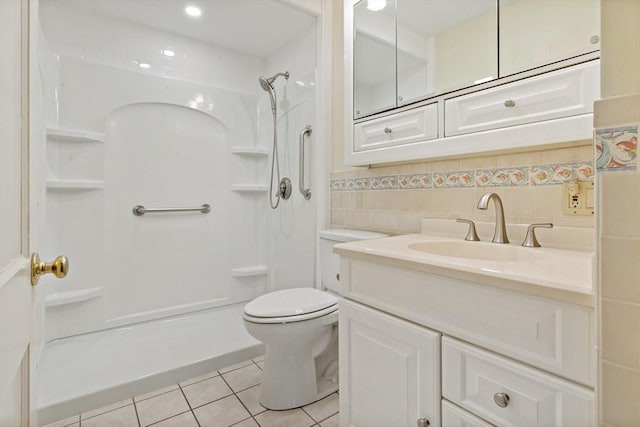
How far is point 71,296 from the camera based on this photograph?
194 cm

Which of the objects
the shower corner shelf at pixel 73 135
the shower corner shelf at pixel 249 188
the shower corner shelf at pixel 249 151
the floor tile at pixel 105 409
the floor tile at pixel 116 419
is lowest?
the floor tile at pixel 116 419

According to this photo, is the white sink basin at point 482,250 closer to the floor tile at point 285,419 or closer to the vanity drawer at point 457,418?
the vanity drawer at point 457,418

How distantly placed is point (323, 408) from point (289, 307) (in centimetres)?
47

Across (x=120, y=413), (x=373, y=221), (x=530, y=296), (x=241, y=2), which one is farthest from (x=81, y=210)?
(x=530, y=296)

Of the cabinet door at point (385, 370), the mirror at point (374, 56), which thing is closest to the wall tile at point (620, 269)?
the cabinet door at point (385, 370)

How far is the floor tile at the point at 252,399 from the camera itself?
4.68 feet

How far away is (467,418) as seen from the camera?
76 cm

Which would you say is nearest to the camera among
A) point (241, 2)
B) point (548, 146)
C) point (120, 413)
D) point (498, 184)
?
point (548, 146)

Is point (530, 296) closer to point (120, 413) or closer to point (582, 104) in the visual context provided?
point (582, 104)

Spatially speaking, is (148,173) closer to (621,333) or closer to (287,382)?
(287,382)

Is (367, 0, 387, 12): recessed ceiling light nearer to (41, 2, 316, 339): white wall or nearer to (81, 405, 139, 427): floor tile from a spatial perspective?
(41, 2, 316, 339): white wall

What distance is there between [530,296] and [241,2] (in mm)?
2120

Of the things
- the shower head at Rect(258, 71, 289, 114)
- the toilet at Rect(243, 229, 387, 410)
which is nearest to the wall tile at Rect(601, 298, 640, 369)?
the toilet at Rect(243, 229, 387, 410)

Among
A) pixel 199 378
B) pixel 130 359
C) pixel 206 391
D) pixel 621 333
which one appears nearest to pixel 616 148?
pixel 621 333
